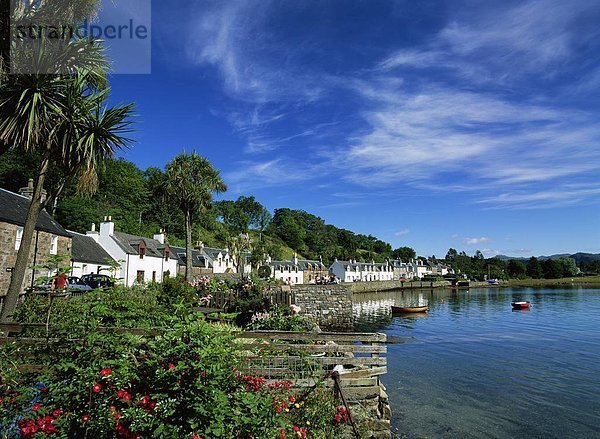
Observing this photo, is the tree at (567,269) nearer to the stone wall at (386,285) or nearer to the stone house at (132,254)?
the stone wall at (386,285)

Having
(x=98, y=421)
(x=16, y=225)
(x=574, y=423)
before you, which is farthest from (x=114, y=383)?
(x=16, y=225)

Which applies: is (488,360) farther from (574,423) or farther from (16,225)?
(16,225)

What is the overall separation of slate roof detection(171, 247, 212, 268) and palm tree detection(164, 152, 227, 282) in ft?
58.6

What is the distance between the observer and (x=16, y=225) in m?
21.6

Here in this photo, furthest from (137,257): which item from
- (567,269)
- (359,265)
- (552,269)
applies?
(567,269)

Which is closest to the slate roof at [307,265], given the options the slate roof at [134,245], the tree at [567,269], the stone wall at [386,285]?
the stone wall at [386,285]

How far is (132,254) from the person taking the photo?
39.2 m

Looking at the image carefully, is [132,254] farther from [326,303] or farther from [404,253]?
[404,253]

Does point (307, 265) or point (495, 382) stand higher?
point (307, 265)

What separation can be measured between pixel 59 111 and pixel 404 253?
191 metres

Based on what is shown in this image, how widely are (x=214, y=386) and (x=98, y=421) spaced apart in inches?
49.5

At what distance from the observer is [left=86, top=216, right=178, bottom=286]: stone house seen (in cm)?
3819

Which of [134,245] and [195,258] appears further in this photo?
[195,258]

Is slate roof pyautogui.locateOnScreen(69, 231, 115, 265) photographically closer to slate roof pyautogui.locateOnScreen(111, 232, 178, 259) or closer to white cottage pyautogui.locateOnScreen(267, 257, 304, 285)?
slate roof pyautogui.locateOnScreen(111, 232, 178, 259)
